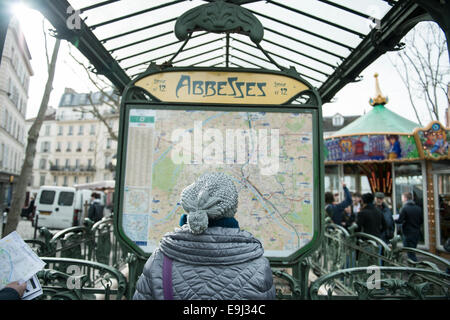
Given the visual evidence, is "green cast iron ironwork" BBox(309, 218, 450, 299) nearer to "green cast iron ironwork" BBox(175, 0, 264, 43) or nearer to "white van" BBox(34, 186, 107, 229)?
"green cast iron ironwork" BBox(175, 0, 264, 43)

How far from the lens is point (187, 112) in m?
3.21

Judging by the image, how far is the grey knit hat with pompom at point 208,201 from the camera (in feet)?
4.75

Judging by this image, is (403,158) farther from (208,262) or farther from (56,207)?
(56,207)

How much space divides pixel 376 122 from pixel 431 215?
4033mm

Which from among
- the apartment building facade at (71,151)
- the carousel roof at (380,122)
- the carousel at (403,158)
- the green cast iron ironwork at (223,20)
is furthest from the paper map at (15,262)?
the apartment building facade at (71,151)

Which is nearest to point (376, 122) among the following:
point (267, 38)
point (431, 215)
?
point (431, 215)

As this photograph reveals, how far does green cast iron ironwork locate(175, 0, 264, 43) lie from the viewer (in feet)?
9.89

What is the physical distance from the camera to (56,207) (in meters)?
14.2

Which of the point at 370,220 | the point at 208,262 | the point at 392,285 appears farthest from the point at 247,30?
the point at 370,220

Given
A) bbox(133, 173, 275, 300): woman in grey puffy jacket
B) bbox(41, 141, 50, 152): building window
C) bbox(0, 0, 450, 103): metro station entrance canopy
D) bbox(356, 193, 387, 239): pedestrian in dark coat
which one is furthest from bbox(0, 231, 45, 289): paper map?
bbox(41, 141, 50, 152): building window

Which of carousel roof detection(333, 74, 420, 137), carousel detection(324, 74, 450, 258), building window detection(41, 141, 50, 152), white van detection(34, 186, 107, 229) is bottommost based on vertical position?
white van detection(34, 186, 107, 229)

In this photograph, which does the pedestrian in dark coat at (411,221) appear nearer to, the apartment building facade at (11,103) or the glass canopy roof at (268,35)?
the glass canopy roof at (268,35)

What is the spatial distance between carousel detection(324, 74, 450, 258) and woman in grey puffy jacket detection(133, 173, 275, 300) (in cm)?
1117
